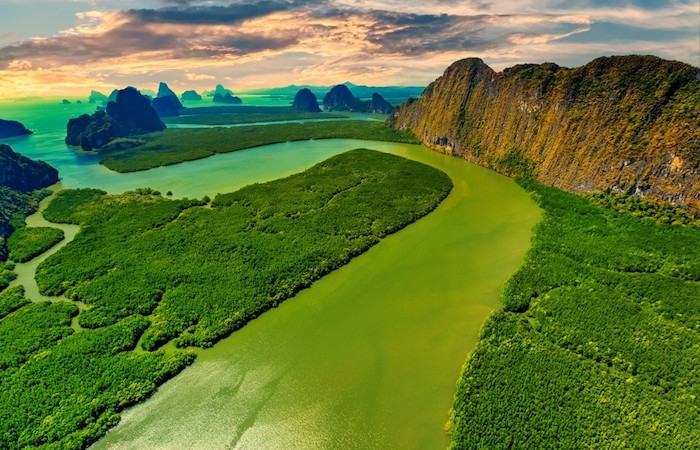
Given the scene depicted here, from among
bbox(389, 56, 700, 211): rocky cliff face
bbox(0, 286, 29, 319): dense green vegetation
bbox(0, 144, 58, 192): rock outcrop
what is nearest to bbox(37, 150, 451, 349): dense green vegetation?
bbox(0, 286, 29, 319): dense green vegetation

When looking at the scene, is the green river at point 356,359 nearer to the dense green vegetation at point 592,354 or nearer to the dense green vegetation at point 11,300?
the dense green vegetation at point 592,354

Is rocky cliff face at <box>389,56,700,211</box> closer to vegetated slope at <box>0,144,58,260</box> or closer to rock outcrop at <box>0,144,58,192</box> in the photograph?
vegetated slope at <box>0,144,58,260</box>

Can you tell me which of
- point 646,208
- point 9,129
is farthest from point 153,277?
point 9,129

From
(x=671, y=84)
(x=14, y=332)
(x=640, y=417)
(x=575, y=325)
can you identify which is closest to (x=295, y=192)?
(x=14, y=332)

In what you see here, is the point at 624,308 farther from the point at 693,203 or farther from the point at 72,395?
the point at 72,395

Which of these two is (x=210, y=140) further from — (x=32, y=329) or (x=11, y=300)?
(x=32, y=329)
